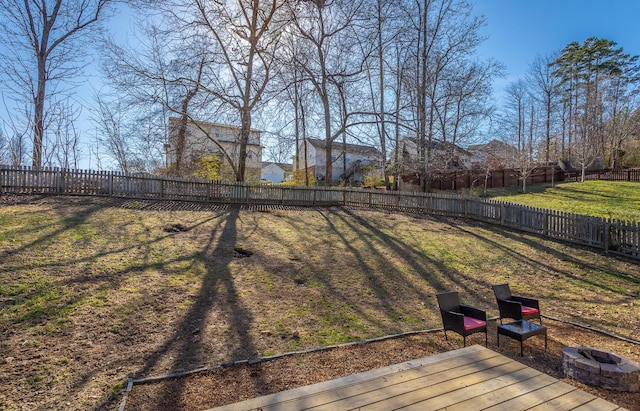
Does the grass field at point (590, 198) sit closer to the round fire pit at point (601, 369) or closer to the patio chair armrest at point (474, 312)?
the patio chair armrest at point (474, 312)

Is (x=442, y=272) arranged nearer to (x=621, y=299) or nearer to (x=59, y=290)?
(x=621, y=299)

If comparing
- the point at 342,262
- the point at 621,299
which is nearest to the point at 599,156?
the point at 621,299

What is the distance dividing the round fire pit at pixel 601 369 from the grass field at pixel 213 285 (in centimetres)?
205

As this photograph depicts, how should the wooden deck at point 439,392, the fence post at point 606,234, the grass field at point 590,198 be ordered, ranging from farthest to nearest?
the grass field at point 590,198
the fence post at point 606,234
the wooden deck at point 439,392

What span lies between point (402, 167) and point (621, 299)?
39.6 feet

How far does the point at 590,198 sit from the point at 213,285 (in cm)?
2437

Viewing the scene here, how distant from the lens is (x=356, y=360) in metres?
4.13

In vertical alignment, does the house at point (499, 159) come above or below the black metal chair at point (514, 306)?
above

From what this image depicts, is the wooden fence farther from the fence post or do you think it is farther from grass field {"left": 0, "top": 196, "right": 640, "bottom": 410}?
grass field {"left": 0, "top": 196, "right": 640, "bottom": 410}

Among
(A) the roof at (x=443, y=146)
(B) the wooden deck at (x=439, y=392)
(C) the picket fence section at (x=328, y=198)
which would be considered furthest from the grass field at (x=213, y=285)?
(A) the roof at (x=443, y=146)

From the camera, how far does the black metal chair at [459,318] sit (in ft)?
14.9

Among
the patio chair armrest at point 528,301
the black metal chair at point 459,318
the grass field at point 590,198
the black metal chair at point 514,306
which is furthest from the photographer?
the grass field at point 590,198

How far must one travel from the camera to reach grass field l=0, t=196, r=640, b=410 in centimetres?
398

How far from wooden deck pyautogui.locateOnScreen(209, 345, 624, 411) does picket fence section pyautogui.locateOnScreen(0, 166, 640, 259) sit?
35.5 feet
